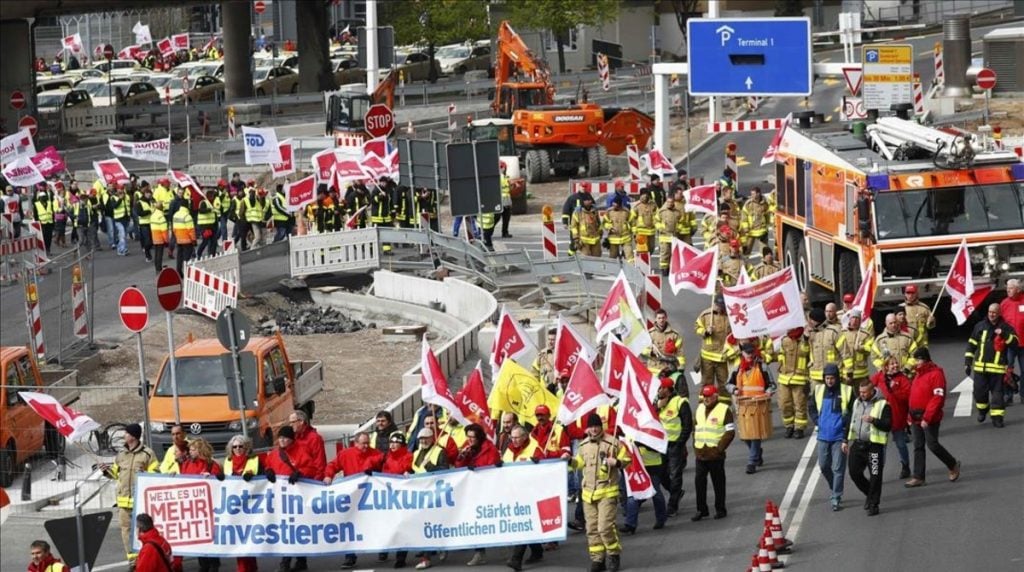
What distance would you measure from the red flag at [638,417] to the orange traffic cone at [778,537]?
1368 millimetres

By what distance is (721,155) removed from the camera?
5428cm

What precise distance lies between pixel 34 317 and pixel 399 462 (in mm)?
12227

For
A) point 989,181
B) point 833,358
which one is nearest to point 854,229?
point 989,181

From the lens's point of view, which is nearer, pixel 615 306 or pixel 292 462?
pixel 292 462

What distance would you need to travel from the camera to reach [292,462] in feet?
62.5

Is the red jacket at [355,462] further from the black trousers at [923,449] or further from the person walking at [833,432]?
the black trousers at [923,449]

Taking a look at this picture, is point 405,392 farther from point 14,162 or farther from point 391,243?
point 14,162

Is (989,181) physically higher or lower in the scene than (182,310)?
higher

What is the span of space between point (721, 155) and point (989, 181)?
27.9 metres

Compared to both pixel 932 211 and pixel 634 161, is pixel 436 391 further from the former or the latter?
pixel 634 161

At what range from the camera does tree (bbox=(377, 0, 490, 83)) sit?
3172 inches

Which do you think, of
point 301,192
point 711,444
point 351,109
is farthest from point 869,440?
point 351,109

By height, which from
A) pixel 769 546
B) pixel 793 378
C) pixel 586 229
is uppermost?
pixel 586 229

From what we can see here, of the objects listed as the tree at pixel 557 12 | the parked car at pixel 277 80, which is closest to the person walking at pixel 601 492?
the tree at pixel 557 12
